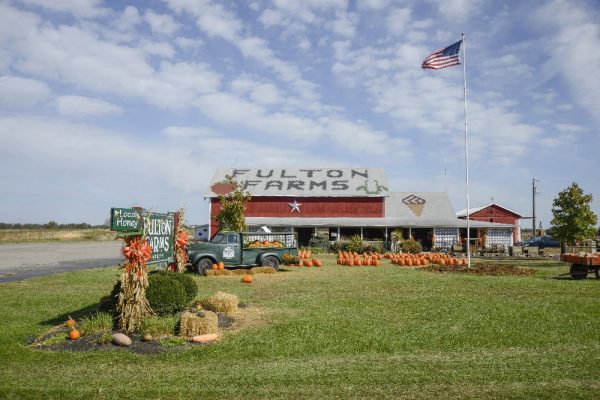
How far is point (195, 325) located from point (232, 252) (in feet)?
41.3

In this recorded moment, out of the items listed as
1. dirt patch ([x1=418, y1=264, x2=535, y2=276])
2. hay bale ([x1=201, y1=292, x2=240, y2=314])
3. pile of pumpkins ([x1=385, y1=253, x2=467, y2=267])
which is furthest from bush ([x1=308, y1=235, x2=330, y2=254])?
hay bale ([x1=201, y1=292, x2=240, y2=314])

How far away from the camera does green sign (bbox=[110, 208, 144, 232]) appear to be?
9.01 metres

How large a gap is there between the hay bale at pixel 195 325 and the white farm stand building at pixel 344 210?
3060cm

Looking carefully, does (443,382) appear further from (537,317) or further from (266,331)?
(537,317)

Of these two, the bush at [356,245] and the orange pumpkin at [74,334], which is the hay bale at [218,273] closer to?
the orange pumpkin at [74,334]

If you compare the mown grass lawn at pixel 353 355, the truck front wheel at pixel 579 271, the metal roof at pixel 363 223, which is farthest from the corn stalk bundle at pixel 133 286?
the metal roof at pixel 363 223

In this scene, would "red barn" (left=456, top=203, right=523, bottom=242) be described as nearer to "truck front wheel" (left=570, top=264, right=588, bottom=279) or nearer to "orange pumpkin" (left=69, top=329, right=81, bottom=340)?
"truck front wheel" (left=570, top=264, right=588, bottom=279)

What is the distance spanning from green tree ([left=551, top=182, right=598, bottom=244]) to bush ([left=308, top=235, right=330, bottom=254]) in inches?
650

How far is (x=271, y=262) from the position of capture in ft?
74.1

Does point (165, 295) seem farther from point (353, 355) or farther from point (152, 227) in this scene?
point (353, 355)

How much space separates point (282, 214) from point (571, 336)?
1389 inches

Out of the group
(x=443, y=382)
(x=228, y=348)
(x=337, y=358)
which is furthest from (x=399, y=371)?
(x=228, y=348)

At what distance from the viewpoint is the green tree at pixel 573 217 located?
93.9 feet

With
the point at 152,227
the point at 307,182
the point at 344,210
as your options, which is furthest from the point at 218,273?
the point at 307,182
